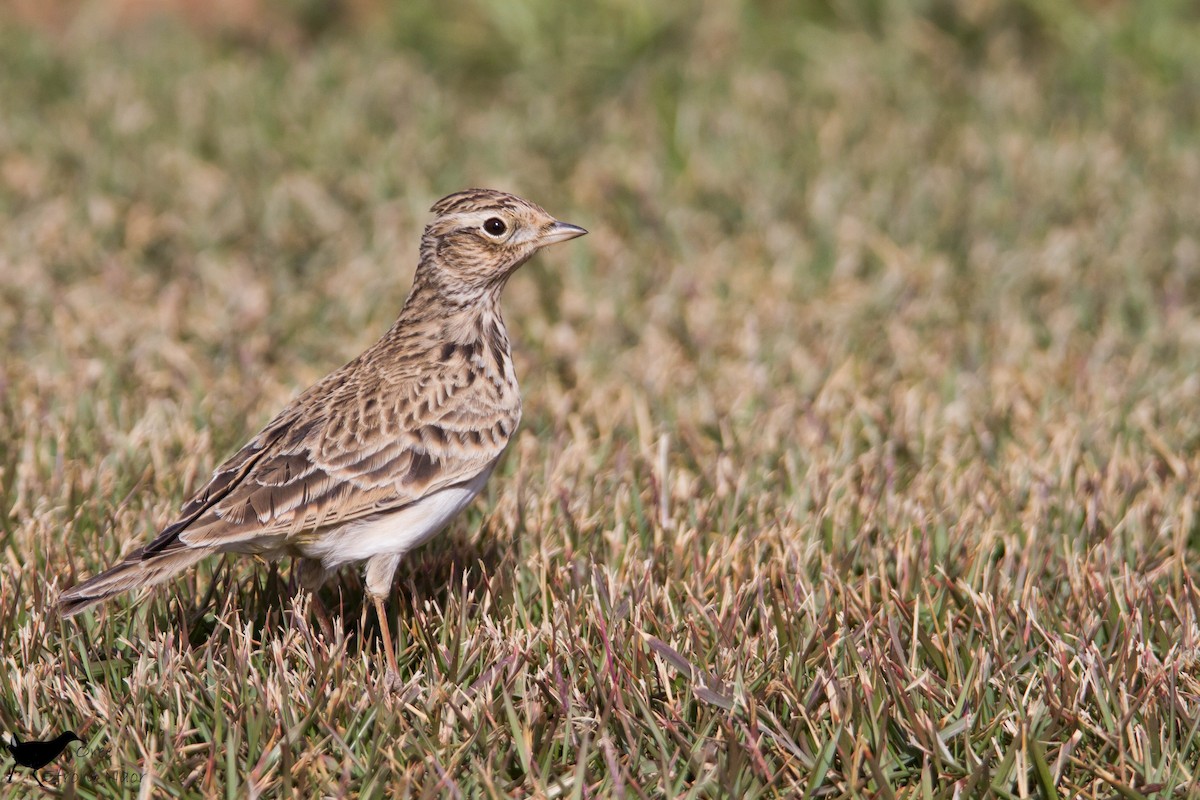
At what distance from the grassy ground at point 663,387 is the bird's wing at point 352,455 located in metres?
0.34

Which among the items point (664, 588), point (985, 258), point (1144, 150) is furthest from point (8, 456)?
point (1144, 150)

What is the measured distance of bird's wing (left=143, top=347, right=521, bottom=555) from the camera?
169 inches

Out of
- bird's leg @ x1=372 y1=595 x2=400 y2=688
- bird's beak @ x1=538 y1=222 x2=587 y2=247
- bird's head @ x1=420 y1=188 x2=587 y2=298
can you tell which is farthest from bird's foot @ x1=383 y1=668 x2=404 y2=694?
bird's beak @ x1=538 y1=222 x2=587 y2=247

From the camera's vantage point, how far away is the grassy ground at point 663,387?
4090 mm

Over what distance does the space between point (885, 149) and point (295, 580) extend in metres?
6.21

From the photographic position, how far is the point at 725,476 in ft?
19.1

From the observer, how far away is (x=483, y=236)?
4.95 metres

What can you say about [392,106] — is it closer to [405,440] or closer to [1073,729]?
[405,440]

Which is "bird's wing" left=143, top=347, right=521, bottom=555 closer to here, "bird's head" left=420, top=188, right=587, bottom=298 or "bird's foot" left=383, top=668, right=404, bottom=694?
"bird's head" left=420, top=188, right=587, bottom=298

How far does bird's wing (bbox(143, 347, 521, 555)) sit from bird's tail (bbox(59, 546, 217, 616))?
0.9 inches

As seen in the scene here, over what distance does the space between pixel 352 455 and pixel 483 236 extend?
911mm

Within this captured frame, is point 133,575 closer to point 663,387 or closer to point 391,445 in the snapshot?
point 391,445

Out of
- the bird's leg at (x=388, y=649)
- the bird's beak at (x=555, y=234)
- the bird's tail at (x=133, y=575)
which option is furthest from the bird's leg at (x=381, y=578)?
the bird's beak at (x=555, y=234)

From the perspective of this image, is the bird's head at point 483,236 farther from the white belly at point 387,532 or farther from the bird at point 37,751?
the bird at point 37,751
